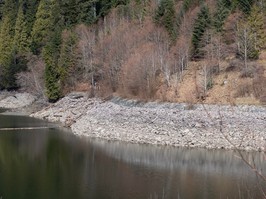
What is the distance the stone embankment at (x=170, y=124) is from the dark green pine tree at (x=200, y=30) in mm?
10604

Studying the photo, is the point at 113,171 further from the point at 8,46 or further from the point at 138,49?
the point at 8,46

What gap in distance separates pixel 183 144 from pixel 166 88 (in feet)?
35.2

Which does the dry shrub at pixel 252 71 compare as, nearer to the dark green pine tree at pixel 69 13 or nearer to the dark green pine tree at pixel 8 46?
the dark green pine tree at pixel 69 13

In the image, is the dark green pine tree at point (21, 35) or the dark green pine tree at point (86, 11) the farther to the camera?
the dark green pine tree at point (21, 35)

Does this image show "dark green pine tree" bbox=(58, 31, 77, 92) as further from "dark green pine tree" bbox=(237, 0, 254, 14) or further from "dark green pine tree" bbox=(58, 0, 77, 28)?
"dark green pine tree" bbox=(237, 0, 254, 14)

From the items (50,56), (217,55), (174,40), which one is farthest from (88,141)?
(50,56)

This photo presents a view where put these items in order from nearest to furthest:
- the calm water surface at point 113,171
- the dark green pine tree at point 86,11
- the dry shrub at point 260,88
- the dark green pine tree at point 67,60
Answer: the calm water surface at point 113,171, the dry shrub at point 260,88, the dark green pine tree at point 67,60, the dark green pine tree at point 86,11

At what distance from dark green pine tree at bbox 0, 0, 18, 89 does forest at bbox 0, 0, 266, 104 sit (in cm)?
17

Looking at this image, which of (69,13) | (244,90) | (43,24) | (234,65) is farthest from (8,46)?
(244,90)

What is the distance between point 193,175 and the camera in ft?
77.7

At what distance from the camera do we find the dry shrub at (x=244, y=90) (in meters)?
35.9

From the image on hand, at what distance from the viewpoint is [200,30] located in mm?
46000

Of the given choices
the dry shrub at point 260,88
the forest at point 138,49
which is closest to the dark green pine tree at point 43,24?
the forest at point 138,49

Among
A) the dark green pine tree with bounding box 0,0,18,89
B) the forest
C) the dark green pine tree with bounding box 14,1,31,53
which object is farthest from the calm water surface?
the dark green pine tree with bounding box 14,1,31,53
